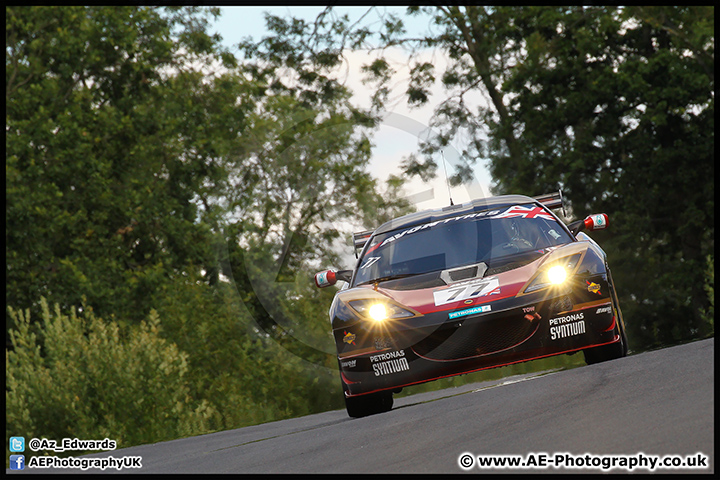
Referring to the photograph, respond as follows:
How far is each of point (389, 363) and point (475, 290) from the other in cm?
98

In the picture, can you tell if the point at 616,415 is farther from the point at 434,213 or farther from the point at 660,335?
the point at 660,335

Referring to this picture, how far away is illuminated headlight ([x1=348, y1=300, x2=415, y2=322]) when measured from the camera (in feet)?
22.6

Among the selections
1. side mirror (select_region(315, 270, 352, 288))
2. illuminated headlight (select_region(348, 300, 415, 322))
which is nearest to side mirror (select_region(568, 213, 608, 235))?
illuminated headlight (select_region(348, 300, 415, 322))

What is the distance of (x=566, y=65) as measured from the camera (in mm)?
28500

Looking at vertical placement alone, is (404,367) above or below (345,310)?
below

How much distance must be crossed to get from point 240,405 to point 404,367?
9830 mm

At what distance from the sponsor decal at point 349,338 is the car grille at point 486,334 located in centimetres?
79

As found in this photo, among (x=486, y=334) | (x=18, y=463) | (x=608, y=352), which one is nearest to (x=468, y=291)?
(x=486, y=334)

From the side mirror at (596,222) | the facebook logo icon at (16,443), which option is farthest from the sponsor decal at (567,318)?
the facebook logo icon at (16,443)

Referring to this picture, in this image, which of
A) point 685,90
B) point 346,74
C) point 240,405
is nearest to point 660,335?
point 685,90

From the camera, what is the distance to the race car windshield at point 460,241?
7672mm

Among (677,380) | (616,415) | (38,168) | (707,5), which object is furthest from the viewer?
(38,168)

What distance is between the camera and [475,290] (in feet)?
22.2

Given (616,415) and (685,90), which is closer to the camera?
(616,415)
